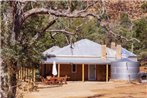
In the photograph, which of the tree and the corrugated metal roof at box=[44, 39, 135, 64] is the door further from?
the tree

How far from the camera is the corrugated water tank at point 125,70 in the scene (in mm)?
45531

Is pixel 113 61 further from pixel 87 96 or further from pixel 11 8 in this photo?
pixel 11 8

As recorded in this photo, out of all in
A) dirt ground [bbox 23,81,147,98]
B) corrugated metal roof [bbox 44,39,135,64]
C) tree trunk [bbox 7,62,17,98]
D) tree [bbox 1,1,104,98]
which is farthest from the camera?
corrugated metal roof [bbox 44,39,135,64]

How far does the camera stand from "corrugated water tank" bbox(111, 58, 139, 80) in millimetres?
45531

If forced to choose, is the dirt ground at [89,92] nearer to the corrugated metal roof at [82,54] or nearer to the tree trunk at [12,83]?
the corrugated metal roof at [82,54]

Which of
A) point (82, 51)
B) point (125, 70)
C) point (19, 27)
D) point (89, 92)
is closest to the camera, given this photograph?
point (19, 27)

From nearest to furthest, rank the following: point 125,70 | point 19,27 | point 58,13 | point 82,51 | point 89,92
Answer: point 19,27 → point 58,13 → point 89,92 → point 125,70 → point 82,51

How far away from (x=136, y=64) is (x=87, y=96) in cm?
1759

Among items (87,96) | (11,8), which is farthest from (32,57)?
(87,96)

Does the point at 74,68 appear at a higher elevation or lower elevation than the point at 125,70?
higher

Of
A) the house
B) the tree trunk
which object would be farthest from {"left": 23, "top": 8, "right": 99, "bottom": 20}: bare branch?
the house

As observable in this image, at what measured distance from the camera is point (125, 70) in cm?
4609

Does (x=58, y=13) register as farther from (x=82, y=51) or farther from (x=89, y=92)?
(x=82, y=51)

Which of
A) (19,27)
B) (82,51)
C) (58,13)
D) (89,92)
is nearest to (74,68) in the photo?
(82,51)
